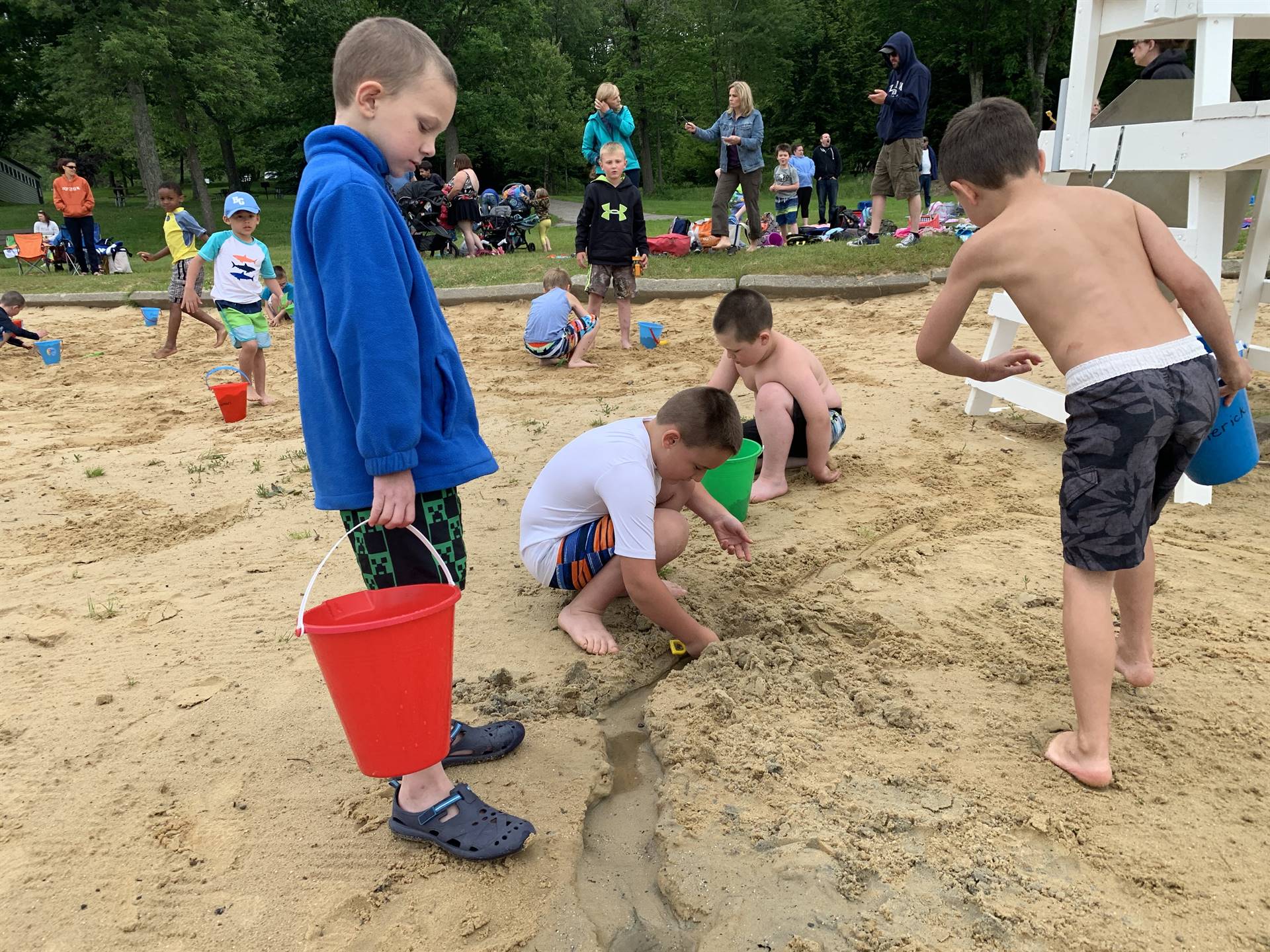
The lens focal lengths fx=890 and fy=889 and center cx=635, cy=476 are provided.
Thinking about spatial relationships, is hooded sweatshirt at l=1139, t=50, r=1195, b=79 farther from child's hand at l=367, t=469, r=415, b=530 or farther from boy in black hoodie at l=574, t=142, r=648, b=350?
child's hand at l=367, t=469, r=415, b=530

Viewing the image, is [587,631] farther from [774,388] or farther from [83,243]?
[83,243]

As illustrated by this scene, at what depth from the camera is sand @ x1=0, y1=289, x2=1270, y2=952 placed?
184 cm

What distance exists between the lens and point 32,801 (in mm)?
2244

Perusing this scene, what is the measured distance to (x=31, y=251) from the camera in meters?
16.8

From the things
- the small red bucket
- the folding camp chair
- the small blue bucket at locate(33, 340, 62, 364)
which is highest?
the folding camp chair

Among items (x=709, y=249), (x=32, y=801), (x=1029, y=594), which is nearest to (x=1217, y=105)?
(x=1029, y=594)

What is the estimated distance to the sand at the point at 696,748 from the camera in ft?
6.02

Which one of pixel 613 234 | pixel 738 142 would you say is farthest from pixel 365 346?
pixel 738 142

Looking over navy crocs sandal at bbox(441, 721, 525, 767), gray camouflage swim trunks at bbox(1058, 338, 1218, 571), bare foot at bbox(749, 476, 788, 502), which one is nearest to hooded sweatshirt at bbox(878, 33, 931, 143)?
bare foot at bbox(749, 476, 788, 502)

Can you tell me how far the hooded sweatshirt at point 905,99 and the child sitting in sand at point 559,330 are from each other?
4.20 m

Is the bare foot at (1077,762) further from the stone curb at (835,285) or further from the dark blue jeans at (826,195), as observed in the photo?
the dark blue jeans at (826,195)

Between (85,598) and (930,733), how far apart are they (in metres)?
3.08

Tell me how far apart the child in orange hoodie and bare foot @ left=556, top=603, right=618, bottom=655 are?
14667 mm

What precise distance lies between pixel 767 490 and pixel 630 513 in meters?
1.72
